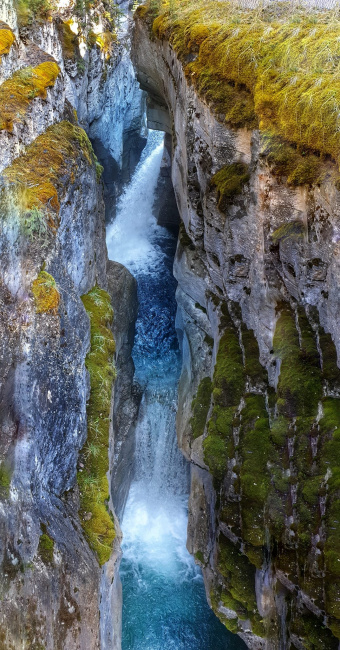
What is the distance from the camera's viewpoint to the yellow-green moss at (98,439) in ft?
31.1

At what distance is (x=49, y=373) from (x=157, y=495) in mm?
8358

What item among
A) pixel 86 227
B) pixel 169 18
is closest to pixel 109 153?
pixel 169 18

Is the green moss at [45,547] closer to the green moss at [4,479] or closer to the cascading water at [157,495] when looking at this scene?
the green moss at [4,479]

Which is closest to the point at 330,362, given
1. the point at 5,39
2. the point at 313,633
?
the point at 313,633

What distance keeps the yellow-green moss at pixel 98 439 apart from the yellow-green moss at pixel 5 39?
5.69 metres

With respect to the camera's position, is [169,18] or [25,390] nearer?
[25,390]

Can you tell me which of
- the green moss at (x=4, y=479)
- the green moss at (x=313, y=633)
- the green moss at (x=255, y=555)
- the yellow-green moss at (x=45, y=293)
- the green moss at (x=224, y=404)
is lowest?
the green moss at (x=313, y=633)

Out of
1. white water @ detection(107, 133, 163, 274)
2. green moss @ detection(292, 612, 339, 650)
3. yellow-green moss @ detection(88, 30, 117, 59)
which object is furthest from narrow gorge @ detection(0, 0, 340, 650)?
white water @ detection(107, 133, 163, 274)

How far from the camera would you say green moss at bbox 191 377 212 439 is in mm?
12320

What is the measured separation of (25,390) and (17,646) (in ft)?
12.7

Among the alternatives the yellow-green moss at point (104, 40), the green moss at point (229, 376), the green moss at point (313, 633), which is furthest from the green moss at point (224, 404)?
the yellow-green moss at point (104, 40)

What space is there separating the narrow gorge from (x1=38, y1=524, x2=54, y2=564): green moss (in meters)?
0.08

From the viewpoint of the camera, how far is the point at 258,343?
10.7m

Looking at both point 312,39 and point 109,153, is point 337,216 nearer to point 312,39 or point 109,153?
point 312,39
